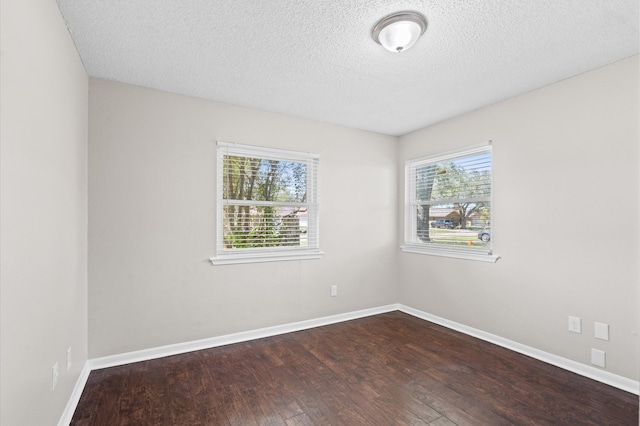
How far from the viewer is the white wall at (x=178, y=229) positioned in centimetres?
269

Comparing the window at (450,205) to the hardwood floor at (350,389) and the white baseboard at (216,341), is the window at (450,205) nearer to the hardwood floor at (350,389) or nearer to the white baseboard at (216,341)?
the hardwood floor at (350,389)

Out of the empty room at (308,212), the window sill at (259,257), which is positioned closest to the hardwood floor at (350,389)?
the empty room at (308,212)

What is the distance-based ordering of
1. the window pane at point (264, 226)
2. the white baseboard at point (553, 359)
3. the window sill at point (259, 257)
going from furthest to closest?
the window pane at point (264, 226) → the window sill at point (259, 257) → the white baseboard at point (553, 359)

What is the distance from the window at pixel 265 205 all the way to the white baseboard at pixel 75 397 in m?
1.30

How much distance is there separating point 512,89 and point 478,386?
8.49 ft

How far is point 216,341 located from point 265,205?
1.49 metres

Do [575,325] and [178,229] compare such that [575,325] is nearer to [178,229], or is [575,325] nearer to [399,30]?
[399,30]

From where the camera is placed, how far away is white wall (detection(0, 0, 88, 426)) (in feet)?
3.94

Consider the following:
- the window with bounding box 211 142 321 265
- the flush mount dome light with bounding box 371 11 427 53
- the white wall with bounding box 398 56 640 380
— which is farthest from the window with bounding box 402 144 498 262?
the flush mount dome light with bounding box 371 11 427 53

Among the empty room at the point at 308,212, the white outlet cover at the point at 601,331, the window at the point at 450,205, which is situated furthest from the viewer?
the window at the point at 450,205

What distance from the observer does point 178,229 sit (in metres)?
3.00

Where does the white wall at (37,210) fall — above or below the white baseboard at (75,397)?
above

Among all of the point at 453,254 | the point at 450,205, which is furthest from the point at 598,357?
the point at 450,205

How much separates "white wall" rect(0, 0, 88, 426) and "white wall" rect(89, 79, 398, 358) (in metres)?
0.43
